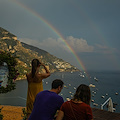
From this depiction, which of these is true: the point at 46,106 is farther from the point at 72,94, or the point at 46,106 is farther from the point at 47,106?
the point at 72,94

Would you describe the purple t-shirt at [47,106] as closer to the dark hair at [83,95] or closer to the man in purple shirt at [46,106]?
the man in purple shirt at [46,106]

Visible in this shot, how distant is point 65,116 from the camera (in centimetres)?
220

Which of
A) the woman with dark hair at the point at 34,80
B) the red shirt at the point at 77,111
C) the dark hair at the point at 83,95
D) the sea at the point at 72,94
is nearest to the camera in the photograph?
the red shirt at the point at 77,111

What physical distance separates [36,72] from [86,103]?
5.46ft

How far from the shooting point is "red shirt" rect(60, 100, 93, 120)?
6.88 feet

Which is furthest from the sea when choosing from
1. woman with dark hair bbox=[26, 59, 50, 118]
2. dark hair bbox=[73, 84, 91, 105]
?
dark hair bbox=[73, 84, 91, 105]

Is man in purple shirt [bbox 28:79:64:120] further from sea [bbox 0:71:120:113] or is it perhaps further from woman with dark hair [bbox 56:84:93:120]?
sea [bbox 0:71:120:113]

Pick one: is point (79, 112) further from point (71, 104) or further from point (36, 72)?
point (36, 72)

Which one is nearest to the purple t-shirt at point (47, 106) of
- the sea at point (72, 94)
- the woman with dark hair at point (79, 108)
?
the woman with dark hair at point (79, 108)

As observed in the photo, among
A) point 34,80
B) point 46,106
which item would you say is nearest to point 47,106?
point 46,106

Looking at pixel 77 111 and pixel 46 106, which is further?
pixel 46 106

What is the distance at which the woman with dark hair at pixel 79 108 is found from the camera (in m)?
2.10

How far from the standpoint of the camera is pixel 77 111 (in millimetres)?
2104

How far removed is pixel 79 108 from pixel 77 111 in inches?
2.2
